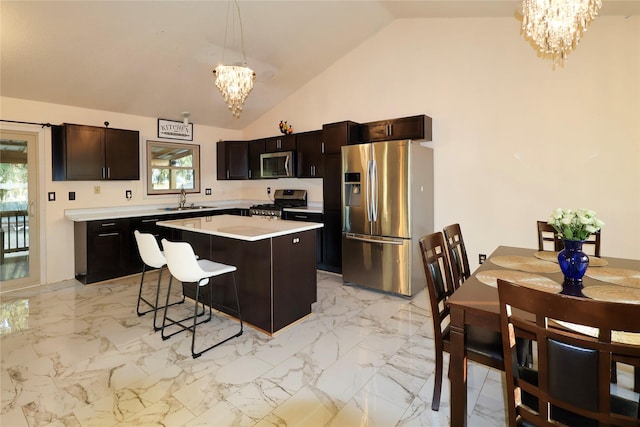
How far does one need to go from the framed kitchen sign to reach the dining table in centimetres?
526

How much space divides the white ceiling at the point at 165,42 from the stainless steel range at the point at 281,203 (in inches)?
73.0

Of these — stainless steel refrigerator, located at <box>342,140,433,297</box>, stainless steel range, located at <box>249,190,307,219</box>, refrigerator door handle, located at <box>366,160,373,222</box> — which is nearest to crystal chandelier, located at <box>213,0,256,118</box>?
stainless steel refrigerator, located at <box>342,140,433,297</box>

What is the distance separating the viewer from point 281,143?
568 cm

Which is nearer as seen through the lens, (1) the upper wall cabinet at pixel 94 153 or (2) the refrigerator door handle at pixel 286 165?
(1) the upper wall cabinet at pixel 94 153

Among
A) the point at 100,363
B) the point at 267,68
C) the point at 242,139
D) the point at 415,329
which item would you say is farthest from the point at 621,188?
the point at 242,139

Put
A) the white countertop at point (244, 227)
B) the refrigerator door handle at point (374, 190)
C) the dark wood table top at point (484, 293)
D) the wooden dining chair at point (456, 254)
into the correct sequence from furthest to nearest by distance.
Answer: the refrigerator door handle at point (374, 190) < the white countertop at point (244, 227) < the wooden dining chair at point (456, 254) < the dark wood table top at point (484, 293)

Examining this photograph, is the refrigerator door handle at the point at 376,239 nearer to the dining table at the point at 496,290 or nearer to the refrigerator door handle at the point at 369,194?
the refrigerator door handle at the point at 369,194

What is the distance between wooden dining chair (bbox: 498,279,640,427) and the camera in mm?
956

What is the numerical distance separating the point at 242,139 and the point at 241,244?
429 centimetres

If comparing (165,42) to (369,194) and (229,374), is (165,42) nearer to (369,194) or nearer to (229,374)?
(369,194)

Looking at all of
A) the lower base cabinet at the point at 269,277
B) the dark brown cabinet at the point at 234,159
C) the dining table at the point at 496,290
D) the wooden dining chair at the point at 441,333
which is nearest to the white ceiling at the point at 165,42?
the dark brown cabinet at the point at 234,159

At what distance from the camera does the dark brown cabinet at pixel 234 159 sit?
6.21m

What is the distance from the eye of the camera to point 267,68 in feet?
15.8

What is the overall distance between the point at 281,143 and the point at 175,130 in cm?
183
